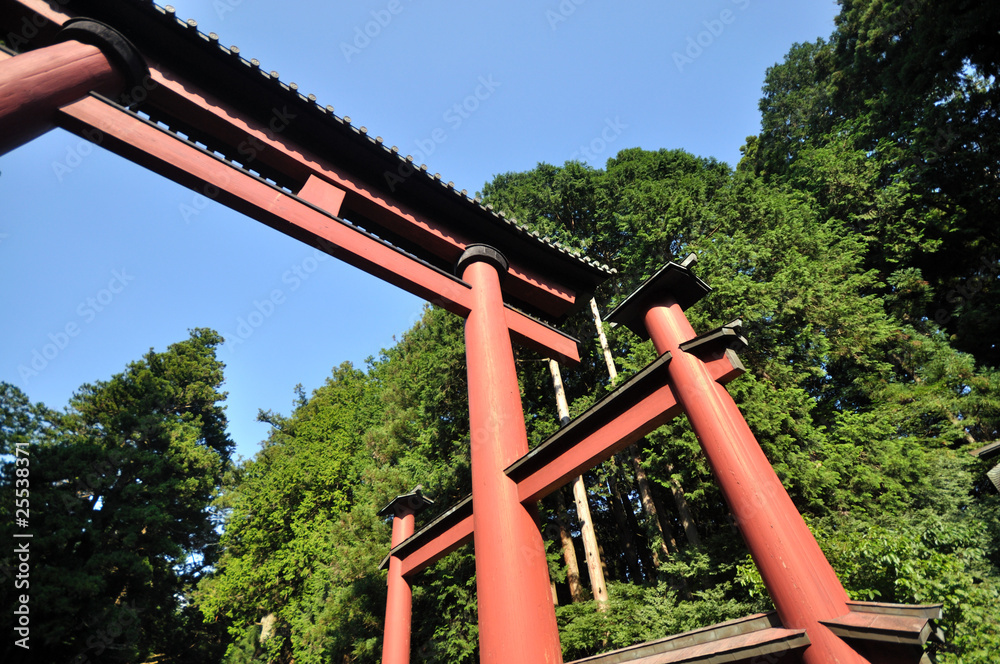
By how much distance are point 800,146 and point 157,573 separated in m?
29.7

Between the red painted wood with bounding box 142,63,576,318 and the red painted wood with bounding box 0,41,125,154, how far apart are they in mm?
532

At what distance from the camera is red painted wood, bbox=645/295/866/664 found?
1509 millimetres

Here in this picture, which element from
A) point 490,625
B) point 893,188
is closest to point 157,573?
point 490,625

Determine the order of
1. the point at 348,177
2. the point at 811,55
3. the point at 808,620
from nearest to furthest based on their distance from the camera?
the point at 808,620
the point at 348,177
the point at 811,55

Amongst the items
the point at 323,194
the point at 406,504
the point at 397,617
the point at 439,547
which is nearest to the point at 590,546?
the point at 406,504

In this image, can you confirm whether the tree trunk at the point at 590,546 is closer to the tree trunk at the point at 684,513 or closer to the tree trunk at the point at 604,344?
the tree trunk at the point at 604,344

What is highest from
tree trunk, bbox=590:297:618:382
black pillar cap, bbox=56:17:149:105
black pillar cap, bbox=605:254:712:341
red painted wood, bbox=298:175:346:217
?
tree trunk, bbox=590:297:618:382

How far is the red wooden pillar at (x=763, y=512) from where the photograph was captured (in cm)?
151

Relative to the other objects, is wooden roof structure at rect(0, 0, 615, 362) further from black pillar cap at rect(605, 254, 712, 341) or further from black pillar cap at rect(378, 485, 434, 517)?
black pillar cap at rect(378, 485, 434, 517)

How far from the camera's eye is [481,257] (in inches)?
171

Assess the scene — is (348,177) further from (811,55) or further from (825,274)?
(811,55)

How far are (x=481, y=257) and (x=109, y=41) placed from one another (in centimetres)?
343

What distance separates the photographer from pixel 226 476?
21.0m

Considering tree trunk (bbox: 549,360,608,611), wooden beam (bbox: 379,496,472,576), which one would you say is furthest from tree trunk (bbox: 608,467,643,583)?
wooden beam (bbox: 379,496,472,576)
